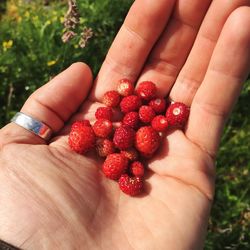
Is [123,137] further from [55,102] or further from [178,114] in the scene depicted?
[55,102]

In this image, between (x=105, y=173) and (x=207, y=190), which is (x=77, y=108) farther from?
(x=207, y=190)

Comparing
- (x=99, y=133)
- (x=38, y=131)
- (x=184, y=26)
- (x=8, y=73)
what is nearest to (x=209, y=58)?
(x=184, y=26)

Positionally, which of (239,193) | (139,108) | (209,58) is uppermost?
(209,58)

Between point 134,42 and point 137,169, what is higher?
point 134,42

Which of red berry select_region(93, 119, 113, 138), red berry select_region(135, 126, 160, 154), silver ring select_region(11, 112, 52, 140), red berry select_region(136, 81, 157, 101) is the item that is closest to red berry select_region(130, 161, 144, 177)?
red berry select_region(135, 126, 160, 154)

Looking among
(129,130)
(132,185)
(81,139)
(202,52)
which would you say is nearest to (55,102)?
(81,139)

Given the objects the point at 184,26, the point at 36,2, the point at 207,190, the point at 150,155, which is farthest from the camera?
the point at 36,2

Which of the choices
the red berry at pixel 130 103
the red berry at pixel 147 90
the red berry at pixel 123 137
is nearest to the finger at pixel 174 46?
the red berry at pixel 147 90
